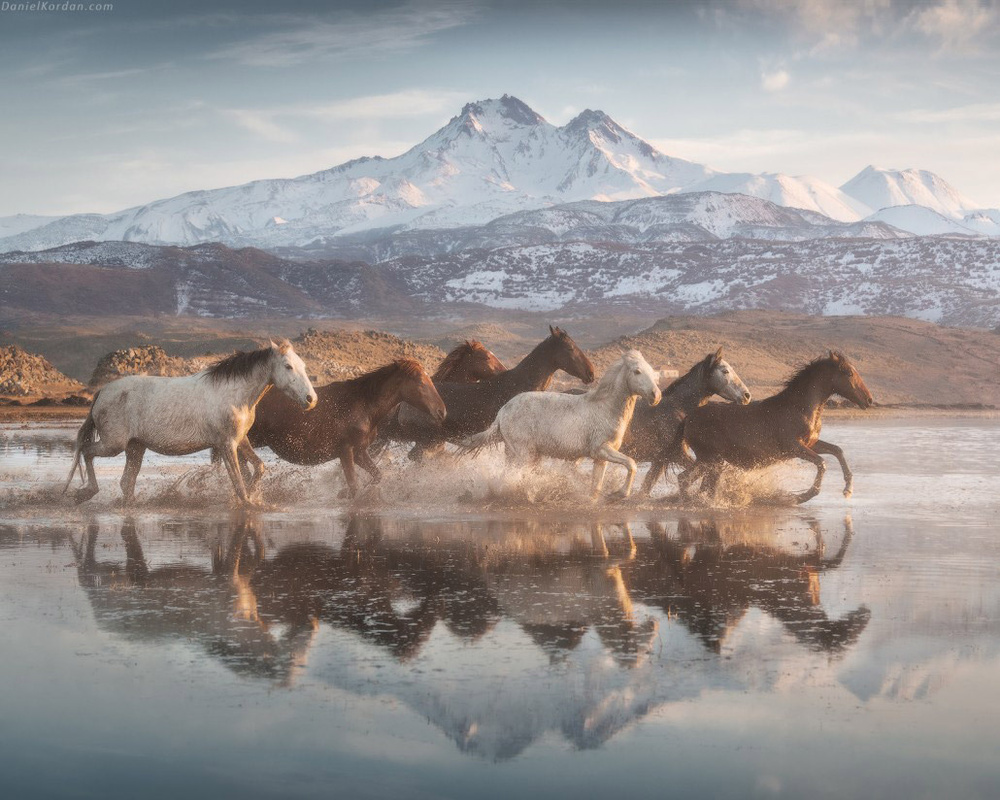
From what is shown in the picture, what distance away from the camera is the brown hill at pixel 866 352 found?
4862 cm

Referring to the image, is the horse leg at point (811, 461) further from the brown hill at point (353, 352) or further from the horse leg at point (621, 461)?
the brown hill at point (353, 352)

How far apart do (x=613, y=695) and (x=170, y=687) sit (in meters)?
2.17

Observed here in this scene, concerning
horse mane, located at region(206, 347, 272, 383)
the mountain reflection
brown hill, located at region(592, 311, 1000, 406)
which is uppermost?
brown hill, located at region(592, 311, 1000, 406)

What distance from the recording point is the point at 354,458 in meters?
14.3

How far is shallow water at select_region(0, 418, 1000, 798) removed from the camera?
17.7 feet

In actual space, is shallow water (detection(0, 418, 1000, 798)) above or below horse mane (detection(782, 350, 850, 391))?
below

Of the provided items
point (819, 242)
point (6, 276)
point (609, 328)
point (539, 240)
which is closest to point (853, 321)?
point (609, 328)

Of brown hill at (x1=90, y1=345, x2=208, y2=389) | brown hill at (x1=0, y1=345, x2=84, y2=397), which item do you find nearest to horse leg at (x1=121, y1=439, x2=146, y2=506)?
brown hill at (x1=90, y1=345, x2=208, y2=389)

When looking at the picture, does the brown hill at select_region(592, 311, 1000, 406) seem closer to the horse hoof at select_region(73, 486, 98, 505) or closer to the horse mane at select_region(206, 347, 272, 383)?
the horse mane at select_region(206, 347, 272, 383)

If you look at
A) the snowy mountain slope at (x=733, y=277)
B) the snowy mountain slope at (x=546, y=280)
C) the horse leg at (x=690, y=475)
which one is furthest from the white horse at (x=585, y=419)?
the snowy mountain slope at (x=546, y=280)

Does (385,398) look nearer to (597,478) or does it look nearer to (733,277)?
(597,478)

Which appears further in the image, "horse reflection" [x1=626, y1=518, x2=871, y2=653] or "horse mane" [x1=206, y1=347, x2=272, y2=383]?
"horse mane" [x1=206, y1=347, x2=272, y2=383]

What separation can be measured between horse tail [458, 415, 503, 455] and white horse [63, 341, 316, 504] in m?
2.19

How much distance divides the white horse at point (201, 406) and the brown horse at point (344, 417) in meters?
0.73
